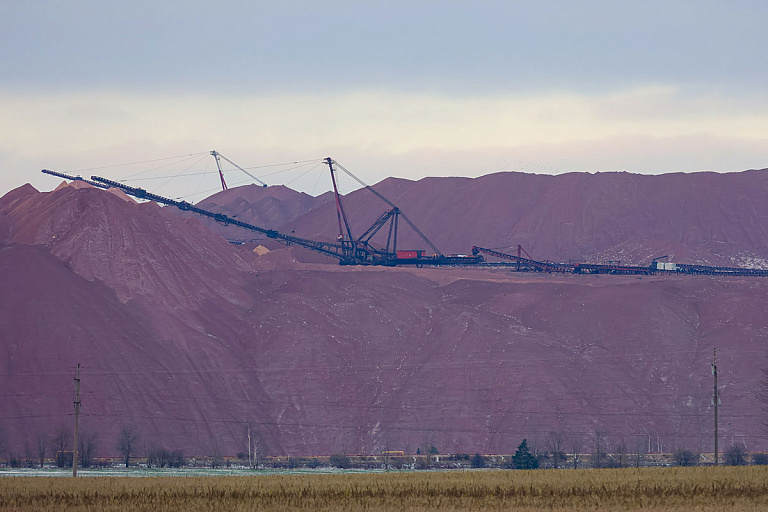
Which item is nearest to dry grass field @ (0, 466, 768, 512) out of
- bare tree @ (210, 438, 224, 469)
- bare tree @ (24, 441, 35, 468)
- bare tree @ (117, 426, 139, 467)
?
bare tree @ (24, 441, 35, 468)

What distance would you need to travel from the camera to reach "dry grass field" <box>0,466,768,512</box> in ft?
125

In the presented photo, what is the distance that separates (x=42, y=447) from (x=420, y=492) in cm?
5356

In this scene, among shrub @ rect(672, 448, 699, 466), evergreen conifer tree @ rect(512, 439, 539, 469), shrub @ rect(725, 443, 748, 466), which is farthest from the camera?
shrub @ rect(672, 448, 699, 466)

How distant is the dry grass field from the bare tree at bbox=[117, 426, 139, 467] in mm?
38055

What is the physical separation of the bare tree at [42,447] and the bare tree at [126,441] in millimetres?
5493

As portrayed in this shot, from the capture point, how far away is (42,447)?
87.8 m

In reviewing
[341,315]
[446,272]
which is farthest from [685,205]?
[341,315]

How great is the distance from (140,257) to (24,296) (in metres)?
16.9

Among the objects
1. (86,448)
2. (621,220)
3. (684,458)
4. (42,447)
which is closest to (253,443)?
(86,448)

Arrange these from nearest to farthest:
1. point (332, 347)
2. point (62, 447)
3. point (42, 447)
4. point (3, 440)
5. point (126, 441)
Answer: point (62, 447) < point (42, 447) < point (3, 440) < point (126, 441) < point (332, 347)

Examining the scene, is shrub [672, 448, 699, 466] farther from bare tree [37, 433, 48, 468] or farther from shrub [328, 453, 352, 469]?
bare tree [37, 433, 48, 468]

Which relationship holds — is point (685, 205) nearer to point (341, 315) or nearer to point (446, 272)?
point (446, 272)

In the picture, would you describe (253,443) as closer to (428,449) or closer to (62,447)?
(428,449)

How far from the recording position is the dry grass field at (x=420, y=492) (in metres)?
38.2
